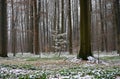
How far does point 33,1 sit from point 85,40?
1128cm

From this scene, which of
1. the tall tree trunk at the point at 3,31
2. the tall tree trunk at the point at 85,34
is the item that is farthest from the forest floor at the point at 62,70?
the tall tree trunk at the point at 3,31

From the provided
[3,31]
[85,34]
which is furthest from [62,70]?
[3,31]

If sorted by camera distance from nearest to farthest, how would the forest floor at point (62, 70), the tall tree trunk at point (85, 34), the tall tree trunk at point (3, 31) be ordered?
the forest floor at point (62, 70) → the tall tree trunk at point (85, 34) → the tall tree trunk at point (3, 31)

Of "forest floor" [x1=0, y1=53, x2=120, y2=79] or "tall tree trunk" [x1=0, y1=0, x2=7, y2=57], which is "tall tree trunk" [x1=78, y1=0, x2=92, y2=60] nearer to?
"forest floor" [x1=0, y1=53, x2=120, y2=79]

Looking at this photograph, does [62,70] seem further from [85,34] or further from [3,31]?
[3,31]

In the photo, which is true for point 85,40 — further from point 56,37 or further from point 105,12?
point 105,12

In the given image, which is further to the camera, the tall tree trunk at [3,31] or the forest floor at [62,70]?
the tall tree trunk at [3,31]

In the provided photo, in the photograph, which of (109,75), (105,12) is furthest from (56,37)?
(105,12)

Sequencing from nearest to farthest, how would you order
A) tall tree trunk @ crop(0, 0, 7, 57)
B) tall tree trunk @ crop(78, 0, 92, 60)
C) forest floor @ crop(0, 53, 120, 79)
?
forest floor @ crop(0, 53, 120, 79) < tall tree trunk @ crop(78, 0, 92, 60) < tall tree trunk @ crop(0, 0, 7, 57)

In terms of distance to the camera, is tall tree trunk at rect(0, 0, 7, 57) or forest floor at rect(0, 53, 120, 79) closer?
forest floor at rect(0, 53, 120, 79)

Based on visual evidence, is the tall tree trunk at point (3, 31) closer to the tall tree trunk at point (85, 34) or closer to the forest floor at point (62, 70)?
the forest floor at point (62, 70)

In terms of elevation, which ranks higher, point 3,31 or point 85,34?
point 3,31

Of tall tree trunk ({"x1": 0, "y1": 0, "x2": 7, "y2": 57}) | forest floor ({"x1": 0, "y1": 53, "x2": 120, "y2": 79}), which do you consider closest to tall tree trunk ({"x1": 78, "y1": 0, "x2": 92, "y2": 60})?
forest floor ({"x1": 0, "y1": 53, "x2": 120, "y2": 79})

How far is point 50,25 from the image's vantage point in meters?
47.1
